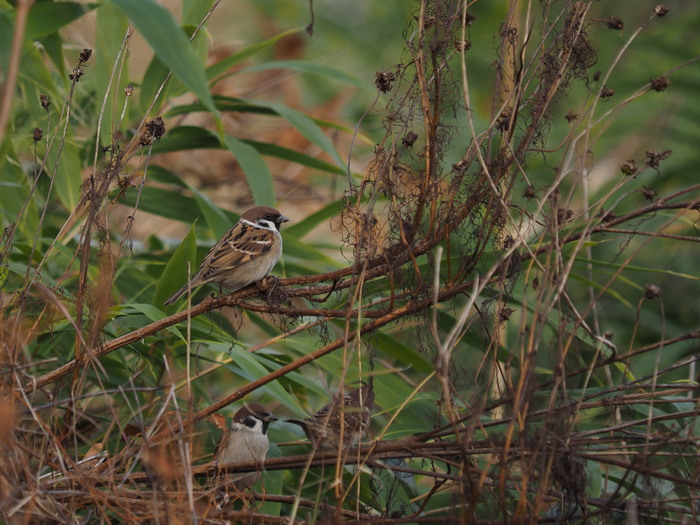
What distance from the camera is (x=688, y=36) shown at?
6109mm

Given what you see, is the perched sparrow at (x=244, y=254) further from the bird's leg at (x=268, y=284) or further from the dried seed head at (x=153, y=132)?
the dried seed head at (x=153, y=132)

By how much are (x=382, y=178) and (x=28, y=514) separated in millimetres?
1191

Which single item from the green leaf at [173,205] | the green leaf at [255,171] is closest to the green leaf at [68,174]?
the green leaf at [173,205]

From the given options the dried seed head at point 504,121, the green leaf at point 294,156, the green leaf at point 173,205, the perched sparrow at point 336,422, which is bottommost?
the perched sparrow at point 336,422

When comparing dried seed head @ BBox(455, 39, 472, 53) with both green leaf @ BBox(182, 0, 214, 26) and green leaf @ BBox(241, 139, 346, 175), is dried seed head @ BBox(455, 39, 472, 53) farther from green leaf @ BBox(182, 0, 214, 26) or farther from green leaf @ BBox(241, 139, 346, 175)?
green leaf @ BBox(241, 139, 346, 175)

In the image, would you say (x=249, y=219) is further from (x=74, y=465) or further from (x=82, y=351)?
(x=74, y=465)

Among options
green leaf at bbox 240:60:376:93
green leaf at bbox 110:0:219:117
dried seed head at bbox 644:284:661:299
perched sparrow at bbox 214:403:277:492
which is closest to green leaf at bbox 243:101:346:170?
green leaf at bbox 240:60:376:93

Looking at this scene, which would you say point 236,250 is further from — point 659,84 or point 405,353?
point 659,84

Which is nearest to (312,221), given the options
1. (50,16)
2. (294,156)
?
(294,156)

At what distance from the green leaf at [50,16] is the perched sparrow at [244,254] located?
0.97m

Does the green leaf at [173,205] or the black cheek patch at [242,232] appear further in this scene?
the green leaf at [173,205]

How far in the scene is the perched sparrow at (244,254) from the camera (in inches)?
131

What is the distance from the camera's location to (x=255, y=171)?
3826mm

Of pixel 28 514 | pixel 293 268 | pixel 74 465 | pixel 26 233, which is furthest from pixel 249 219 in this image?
pixel 28 514
